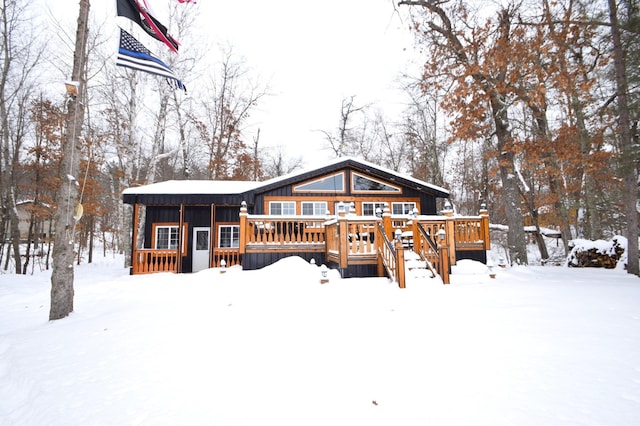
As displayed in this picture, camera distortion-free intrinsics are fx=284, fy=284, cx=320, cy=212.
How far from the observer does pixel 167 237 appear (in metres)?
12.5

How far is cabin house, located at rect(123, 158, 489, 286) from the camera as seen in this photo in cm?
899

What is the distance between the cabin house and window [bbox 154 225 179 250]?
0.13 feet

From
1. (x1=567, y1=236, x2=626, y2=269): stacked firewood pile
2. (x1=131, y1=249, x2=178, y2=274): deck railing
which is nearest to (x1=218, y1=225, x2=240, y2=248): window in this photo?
(x1=131, y1=249, x2=178, y2=274): deck railing

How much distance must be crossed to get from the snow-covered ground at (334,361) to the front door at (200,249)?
688 centimetres

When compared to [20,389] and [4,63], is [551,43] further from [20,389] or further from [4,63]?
[4,63]

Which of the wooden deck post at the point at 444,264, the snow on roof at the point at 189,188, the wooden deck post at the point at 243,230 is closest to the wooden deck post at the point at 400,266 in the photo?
the wooden deck post at the point at 444,264

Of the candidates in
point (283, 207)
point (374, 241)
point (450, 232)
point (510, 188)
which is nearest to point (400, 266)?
point (374, 241)

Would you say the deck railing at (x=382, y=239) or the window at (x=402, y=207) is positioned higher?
the window at (x=402, y=207)

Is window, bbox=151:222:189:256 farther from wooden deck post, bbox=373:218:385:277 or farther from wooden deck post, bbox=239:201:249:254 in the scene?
wooden deck post, bbox=373:218:385:277

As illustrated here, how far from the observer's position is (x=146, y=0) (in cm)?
590

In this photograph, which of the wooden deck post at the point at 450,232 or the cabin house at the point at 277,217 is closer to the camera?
the wooden deck post at the point at 450,232

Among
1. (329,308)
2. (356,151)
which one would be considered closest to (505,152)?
(329,308)

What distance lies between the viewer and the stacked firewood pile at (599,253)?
9.72m

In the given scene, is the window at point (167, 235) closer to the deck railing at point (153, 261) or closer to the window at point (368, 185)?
the deck railing at point (153, 261)
